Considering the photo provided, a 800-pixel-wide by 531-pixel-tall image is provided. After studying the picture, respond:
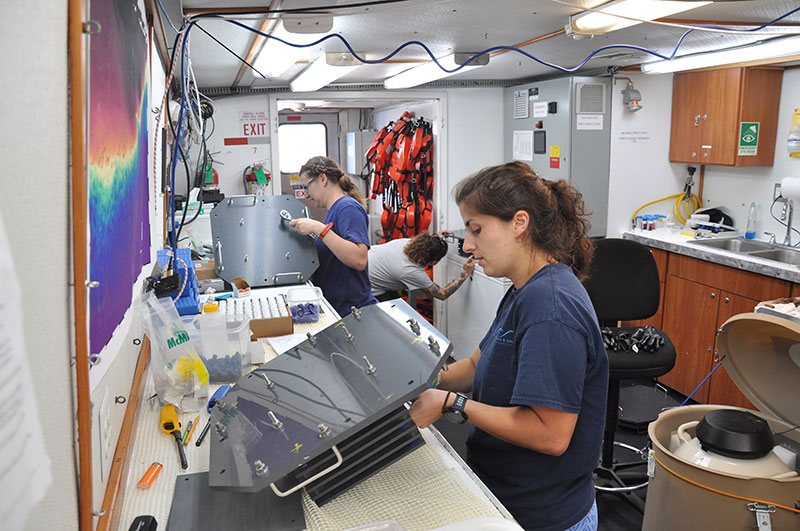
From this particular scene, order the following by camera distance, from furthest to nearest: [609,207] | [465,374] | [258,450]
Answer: [609,207] → [465,374] → [258,450]

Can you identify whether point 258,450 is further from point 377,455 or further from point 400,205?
point 400,205

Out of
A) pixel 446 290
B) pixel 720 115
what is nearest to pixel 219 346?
pixel 446 290

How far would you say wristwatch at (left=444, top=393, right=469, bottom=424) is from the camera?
55.0 inches

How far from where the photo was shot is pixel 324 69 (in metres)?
3.71

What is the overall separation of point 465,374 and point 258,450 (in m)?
0.85

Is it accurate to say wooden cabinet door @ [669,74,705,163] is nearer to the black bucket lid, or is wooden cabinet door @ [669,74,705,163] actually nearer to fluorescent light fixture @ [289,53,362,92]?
fluorescent light fixture @ [289,53,362,92]

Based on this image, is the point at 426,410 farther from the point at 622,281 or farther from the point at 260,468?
the point at 622,281

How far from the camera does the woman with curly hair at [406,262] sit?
440 cm

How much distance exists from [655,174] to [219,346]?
168 inches

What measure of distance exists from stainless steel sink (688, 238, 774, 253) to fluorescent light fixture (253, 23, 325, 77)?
313 cm

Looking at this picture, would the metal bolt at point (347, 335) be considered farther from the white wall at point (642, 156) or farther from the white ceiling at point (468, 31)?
the white wall at point (642, 156)

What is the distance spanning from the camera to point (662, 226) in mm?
5023

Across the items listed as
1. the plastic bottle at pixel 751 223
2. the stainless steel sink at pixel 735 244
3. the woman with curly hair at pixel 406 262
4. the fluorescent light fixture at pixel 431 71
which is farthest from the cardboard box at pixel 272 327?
the plastic bottle at pixel 751 223

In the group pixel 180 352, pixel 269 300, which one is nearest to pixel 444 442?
pixel 180 352
